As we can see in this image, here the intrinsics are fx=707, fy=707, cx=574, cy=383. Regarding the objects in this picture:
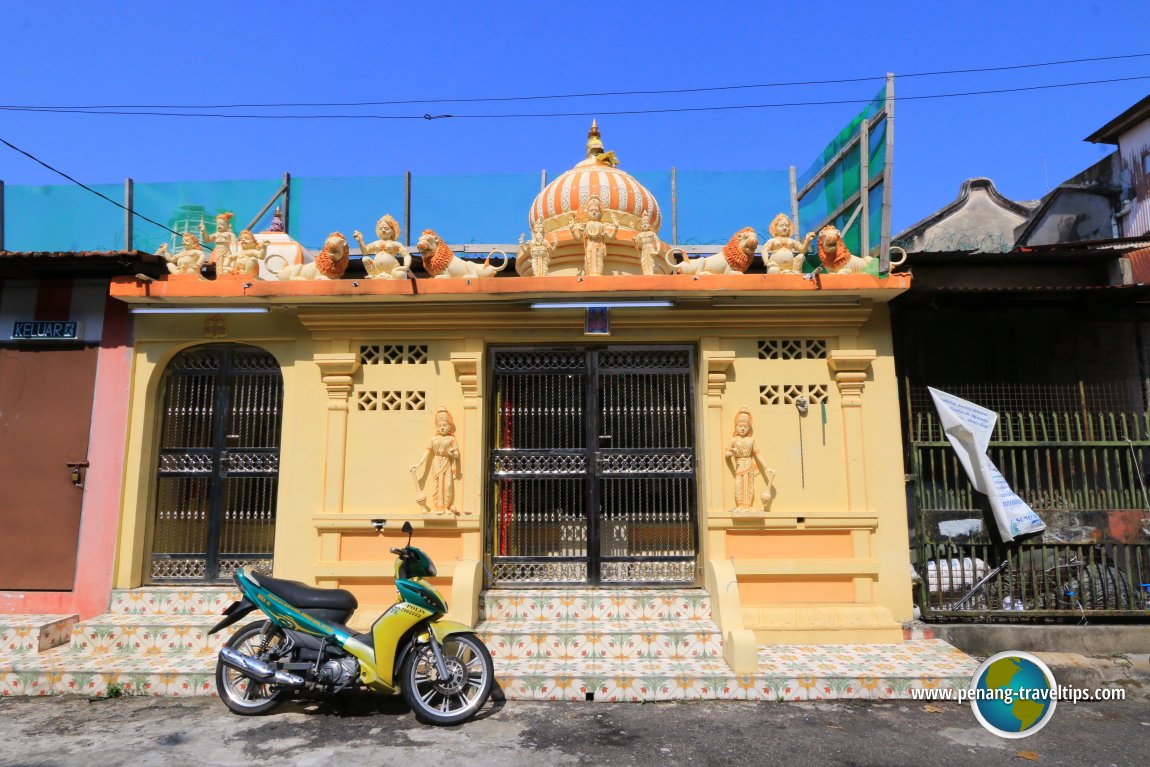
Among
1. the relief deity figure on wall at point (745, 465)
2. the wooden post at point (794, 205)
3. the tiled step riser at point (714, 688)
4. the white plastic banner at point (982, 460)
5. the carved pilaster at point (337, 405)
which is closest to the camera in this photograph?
the tiled step riser at point (714, 688)

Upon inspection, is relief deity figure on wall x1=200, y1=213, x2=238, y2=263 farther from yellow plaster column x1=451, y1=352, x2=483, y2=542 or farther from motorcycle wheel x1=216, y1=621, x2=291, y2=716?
motorcycle wheel x1=216, y1=621, x2=291, y2=716

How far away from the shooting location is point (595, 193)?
8.55 metres

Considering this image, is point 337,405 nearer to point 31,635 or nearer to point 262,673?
point 262,673

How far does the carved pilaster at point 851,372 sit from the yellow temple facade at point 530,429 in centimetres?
2

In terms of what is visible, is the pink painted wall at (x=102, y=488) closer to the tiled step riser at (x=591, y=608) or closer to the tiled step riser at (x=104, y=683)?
the tiled step riser at (x=104, y=683)

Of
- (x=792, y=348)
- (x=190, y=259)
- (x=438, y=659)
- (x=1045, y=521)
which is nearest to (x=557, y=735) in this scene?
(x=438, y=659)

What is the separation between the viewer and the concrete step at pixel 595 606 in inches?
256

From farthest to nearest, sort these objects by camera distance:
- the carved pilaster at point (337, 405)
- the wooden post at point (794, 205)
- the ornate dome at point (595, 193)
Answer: the wooden post at point (794, 205) < the ornate dome at point (595, 193) < the carved pilaster at point (337, 405)

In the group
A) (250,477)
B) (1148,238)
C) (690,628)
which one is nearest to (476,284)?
(250,477)

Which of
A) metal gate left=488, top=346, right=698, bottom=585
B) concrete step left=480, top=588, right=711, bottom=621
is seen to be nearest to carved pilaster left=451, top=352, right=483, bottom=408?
metal gate left=488, top=346, right=698, bottom=585

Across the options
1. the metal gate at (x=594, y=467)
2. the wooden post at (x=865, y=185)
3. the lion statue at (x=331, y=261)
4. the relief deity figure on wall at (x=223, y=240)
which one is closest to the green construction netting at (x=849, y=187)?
the wooden post at (x=865, y=185)

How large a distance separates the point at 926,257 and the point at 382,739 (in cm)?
821

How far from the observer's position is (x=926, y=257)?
29.5 ft

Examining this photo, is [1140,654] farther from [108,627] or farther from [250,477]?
[108,627]
